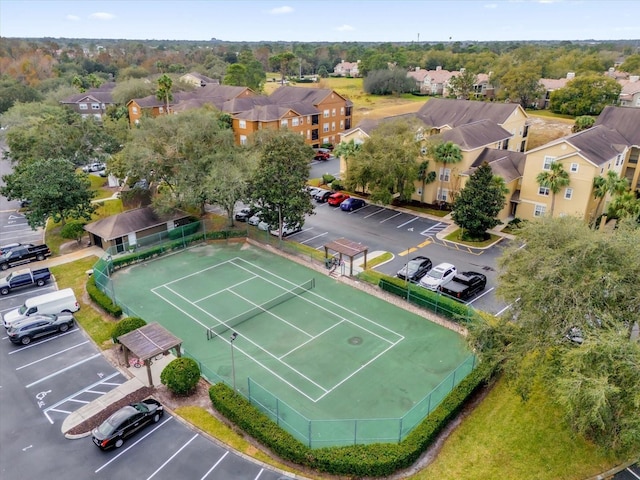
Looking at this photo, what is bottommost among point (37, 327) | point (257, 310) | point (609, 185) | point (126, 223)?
point (257, 310)

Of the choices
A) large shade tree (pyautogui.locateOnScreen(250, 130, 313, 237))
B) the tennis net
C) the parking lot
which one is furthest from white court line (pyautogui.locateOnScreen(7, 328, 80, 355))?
large shade tree (pyautogui.locateOnScreen(250, 130, 313, 237))

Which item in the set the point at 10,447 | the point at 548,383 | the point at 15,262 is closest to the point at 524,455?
the point at 548,383

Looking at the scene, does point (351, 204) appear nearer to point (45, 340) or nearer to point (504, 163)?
point (504, 163)

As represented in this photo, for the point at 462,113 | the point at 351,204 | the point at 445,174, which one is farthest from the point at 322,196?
the point at 462,113

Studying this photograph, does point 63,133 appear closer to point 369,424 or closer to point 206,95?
point 206,95

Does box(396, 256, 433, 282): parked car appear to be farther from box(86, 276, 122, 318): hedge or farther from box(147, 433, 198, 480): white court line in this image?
box(86, 276, 122, 318): hedge

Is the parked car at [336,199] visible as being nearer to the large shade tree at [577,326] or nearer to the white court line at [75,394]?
the large shade tree at [577,326]

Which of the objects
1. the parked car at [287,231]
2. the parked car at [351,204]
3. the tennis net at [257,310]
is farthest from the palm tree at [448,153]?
the tennis net at [257,310]
